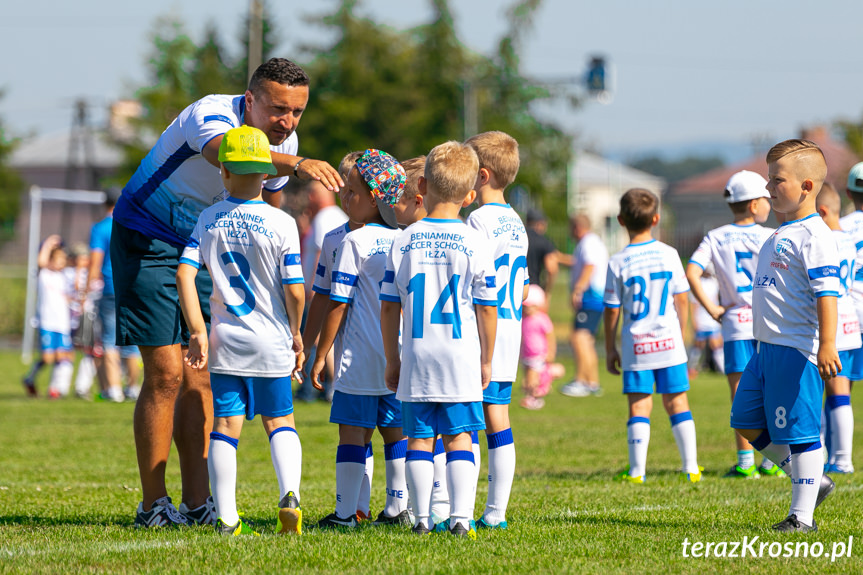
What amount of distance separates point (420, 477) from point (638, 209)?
3514 millimetres

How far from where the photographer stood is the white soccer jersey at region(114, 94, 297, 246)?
551 centimetres

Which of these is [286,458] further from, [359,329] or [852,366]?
[852,366]

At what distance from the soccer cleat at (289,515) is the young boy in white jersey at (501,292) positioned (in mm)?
927

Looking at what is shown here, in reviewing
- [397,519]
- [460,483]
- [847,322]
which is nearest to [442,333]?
[460,483]

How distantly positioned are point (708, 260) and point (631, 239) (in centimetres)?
57

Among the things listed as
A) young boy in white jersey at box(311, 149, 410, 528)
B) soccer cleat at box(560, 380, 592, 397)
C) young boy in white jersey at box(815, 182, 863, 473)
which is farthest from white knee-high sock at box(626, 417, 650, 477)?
soccer cleat at box(560, 380, 592, 397)

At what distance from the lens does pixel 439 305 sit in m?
5.07

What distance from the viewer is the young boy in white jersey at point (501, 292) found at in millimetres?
5488

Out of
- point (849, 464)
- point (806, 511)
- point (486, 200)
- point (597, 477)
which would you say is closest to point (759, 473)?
point (849, 464)

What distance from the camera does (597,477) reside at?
786 centimetres

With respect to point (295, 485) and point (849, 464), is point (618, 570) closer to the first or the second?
point (295, 485)

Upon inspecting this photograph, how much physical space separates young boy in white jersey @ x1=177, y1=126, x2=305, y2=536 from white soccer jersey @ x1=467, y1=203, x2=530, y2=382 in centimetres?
108

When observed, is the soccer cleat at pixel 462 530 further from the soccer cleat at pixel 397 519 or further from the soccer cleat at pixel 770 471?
the soccer cleat at pixel 770 471

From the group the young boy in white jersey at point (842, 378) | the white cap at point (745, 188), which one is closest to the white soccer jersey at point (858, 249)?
the young boy in white jersey at point (842, 378)
